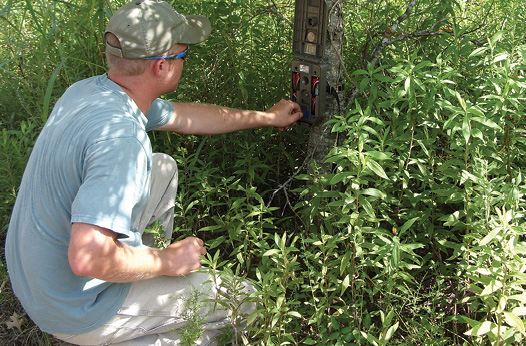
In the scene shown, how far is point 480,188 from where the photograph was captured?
246 centimetres

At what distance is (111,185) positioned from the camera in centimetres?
228

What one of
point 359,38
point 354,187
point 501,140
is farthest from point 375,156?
point 359,38

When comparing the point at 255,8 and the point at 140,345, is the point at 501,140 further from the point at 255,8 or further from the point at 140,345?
the point at 140,345

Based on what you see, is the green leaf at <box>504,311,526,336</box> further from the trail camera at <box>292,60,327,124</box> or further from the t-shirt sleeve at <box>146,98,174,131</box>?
the t-shirt sleeve at <box>146,98,174,131</box>

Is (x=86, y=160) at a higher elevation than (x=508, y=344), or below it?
higher

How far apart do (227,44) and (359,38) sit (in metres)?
0.88

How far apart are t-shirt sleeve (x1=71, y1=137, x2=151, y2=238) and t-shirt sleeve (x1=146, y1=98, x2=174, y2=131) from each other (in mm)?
818

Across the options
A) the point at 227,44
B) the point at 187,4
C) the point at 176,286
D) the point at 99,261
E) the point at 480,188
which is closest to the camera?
the point at 99,261

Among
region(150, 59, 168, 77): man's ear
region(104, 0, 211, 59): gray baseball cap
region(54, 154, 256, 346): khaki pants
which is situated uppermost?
region(104, 0, 211, 59): gray baseball cap

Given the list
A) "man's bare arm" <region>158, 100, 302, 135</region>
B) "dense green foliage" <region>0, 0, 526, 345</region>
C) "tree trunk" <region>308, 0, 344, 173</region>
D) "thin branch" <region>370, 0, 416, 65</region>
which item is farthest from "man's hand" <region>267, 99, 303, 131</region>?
"thin branch" <region>370, 0, 416, 65</region>

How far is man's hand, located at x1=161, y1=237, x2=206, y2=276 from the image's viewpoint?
270 centimetres

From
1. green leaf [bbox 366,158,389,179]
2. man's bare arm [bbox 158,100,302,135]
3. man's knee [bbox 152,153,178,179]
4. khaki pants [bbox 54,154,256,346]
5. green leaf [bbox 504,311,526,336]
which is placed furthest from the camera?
man's bare arm [bbox 158,100,302,135]

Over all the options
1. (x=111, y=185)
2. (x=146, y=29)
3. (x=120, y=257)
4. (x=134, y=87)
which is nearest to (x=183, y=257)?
(x=120, y=257)

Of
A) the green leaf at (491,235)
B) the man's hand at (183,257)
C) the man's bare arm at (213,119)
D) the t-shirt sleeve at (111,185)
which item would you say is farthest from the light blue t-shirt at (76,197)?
the green leaf at (491,235)
